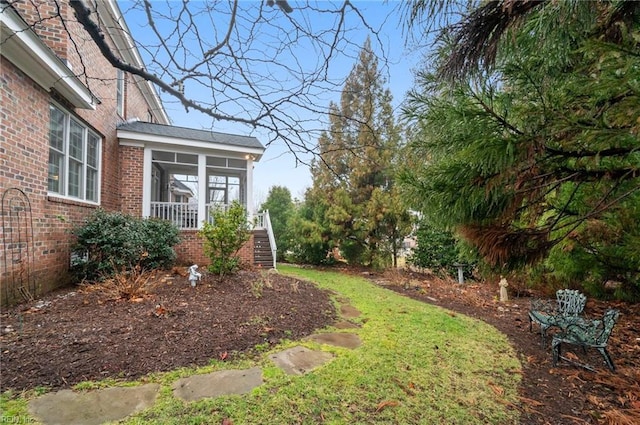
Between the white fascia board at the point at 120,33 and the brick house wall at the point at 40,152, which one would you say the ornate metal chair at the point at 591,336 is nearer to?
the white fascia board at the point at 120,33

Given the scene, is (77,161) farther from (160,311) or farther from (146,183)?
(160,311)

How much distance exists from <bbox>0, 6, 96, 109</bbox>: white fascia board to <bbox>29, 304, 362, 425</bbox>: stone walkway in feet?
10.3

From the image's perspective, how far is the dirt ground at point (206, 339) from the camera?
2662 mm

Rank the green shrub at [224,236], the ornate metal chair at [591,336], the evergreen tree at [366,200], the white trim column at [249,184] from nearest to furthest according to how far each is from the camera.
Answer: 1. the ornate metal chair at [591,336]
2. the green shrub at [224,236]
3. the white trim column at [249,184]
4. the evergreen tree at [366,200]

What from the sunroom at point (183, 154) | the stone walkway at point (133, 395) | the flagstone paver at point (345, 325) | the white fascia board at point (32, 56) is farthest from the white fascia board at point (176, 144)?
the stone walkway at point (133, 395)

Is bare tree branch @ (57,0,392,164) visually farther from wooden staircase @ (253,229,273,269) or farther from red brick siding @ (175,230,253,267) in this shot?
wooden staircase @ (253,229,273,269)

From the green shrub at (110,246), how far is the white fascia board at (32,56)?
2.56 metres

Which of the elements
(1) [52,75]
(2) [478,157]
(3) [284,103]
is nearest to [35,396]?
(3) [284,103]

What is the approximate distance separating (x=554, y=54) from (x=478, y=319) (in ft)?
14.8

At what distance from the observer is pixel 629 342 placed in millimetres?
4230

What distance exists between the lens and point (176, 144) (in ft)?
29.6

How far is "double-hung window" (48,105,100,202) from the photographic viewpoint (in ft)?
18.7

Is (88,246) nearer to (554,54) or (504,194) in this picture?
(504,194)

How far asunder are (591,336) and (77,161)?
9.43 metres
